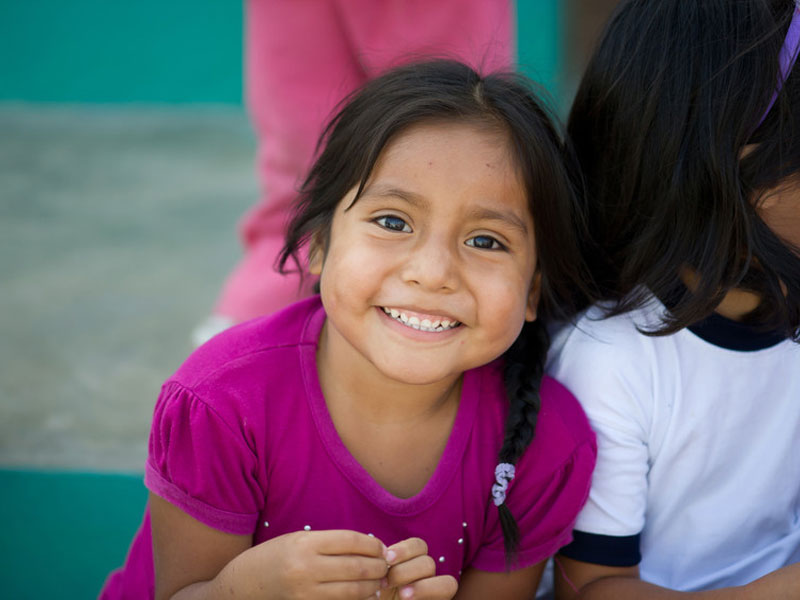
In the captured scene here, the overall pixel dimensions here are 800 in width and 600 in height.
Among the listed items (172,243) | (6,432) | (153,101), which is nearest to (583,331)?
(6,432)

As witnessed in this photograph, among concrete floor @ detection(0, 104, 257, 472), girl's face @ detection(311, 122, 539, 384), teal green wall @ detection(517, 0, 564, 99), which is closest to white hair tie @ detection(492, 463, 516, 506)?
girl's face @ detection(311, 122, 539, 384)

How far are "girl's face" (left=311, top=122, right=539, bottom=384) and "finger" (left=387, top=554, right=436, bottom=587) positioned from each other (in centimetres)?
25

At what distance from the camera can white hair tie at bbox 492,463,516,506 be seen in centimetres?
143

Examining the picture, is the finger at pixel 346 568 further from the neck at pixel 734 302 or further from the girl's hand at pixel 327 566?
the neck at pixel 734 302

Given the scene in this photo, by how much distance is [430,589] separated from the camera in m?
1.26

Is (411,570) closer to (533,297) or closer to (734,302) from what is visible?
(533,297)

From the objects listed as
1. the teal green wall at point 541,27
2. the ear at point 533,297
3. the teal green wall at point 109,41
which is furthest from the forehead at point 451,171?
the teal green wall at point 109,41

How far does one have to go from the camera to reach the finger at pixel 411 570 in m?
1.25

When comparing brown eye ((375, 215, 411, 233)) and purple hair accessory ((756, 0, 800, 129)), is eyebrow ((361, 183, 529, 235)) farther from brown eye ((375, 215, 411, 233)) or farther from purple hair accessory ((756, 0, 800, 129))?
purple hair accessory ((756, 0, 800, 129))

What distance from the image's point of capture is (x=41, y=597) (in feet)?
6.98

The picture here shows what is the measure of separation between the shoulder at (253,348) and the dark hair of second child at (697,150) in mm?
475

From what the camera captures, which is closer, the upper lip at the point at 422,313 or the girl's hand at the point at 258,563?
the girl's hand at the point at 258,563

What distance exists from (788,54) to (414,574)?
923 mm

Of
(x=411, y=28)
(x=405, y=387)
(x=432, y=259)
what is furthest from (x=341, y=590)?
(x=411, y=28)
